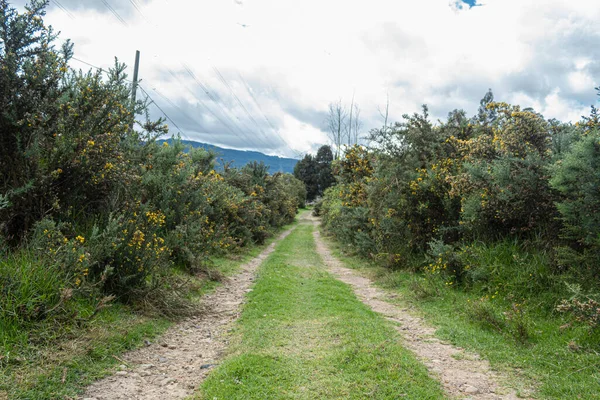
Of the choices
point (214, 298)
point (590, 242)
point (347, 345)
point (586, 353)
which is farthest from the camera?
point (214, 298)

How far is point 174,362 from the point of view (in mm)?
4805

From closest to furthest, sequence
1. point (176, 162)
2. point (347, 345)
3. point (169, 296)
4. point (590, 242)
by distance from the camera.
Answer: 1. point (347, 345)
2. point (590, 242)
3. point (169, 296)
4. point (176, 162)

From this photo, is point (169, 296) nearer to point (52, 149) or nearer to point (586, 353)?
point (52, 149)

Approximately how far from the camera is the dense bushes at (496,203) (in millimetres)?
5648

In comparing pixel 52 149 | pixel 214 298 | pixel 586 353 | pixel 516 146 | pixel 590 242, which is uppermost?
pixel 516 146

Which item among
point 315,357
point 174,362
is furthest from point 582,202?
point 174,362

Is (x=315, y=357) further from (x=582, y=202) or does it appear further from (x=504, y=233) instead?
(x=504, y=233)

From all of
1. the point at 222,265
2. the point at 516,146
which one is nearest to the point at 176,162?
the point at 222,265

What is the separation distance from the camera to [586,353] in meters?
4.51

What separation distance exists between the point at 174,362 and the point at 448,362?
3513 millimetres

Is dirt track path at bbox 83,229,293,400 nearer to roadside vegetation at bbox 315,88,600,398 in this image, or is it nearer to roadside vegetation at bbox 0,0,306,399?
roadside vegetation at bbox 0,0,306,399

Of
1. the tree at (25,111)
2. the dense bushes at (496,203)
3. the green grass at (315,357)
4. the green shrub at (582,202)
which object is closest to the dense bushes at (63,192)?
the tree at (25,111)

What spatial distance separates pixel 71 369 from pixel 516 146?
828cm

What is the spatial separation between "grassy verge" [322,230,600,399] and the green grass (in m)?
1.03
